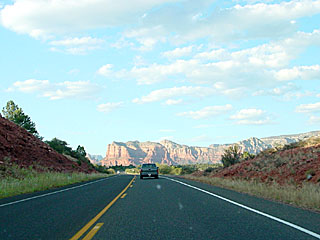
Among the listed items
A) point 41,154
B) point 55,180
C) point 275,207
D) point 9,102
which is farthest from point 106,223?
point 9,102

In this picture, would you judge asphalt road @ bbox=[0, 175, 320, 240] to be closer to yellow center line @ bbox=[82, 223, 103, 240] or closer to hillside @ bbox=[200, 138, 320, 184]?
yellow center line @ bbox=[82, 223, 103, 240]

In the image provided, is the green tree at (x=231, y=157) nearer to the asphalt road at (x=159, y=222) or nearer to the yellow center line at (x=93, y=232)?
the asphalt road at (x=159, y=222)

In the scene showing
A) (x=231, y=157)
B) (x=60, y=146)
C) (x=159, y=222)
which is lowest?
(x=159, y=222)

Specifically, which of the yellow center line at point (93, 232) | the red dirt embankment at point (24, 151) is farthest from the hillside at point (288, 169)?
the red dirt embankment at point (24, 151)

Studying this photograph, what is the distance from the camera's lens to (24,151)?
4359cm

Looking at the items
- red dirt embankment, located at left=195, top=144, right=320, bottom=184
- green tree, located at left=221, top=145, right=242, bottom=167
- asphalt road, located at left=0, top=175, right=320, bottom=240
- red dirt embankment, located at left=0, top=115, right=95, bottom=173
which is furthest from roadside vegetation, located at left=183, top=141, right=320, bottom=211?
red dirt embankment, located at left=0, top=115, right=95, bottom=173

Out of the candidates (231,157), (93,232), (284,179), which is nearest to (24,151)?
(231,157)

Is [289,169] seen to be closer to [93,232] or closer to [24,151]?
[93,232]

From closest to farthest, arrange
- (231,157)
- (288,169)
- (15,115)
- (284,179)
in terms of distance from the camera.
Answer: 1. (284,179)
2. (288,169)
3. (231,157)
4. (15,115)

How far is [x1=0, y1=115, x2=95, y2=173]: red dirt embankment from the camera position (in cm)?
3962

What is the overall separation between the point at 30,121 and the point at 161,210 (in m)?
67.7

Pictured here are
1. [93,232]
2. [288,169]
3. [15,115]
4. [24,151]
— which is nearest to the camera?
[93,232]

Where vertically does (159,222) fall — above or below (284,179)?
below

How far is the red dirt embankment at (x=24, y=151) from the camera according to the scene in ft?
130
